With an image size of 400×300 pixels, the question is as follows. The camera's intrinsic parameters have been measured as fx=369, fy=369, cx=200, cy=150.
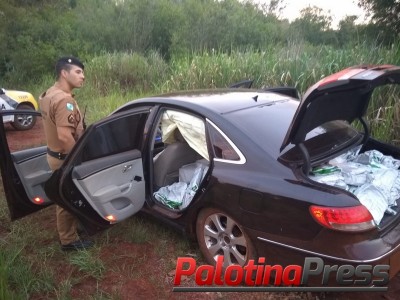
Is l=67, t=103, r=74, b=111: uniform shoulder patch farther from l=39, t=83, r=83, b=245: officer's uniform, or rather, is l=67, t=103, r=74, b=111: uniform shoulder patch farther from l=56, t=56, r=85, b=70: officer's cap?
l=56, t=56, r=85, b=70: officer's cap

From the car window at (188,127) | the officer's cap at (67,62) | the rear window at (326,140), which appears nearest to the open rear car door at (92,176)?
the car window at (188,127)

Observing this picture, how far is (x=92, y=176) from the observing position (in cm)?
312

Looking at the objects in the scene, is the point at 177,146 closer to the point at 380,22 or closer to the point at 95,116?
the point at 95,116

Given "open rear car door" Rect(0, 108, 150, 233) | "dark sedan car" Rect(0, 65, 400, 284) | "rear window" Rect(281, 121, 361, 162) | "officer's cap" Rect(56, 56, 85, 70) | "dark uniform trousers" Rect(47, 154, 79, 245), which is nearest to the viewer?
"dark sedan car" Rect(0, 65, 400, 284)

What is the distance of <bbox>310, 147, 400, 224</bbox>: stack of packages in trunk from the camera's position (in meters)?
2.41

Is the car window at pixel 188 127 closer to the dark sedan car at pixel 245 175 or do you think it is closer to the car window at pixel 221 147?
the dark sedan car at pixel 245 175

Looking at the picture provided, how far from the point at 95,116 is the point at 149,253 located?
18.7 ft

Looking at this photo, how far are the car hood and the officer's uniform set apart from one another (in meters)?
1.76

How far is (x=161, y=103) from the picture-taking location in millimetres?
3316

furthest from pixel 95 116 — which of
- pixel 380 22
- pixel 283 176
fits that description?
pixel 380 22

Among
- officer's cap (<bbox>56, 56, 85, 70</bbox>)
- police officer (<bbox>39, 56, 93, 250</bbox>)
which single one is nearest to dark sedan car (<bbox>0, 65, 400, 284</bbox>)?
police officer (<bbox>39, 56, 93, 250</bbox>)

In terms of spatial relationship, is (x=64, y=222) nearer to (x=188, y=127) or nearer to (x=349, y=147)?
(x=188, y=127)

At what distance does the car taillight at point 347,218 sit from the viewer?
216 centimetres

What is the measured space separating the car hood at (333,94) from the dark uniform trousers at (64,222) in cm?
200
